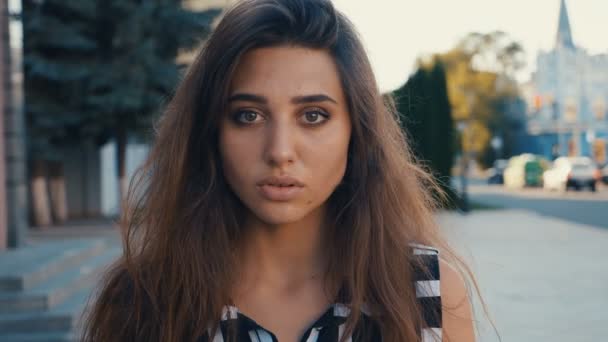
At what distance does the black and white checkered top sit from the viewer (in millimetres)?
1664

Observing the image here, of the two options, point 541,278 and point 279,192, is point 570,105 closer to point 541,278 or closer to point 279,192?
point 541,278

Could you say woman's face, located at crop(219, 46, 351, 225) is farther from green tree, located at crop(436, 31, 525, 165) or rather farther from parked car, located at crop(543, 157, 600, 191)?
green tree, located at crop(436, 31, 525, 165)

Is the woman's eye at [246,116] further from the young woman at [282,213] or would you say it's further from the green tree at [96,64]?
the green tree at [96,64]

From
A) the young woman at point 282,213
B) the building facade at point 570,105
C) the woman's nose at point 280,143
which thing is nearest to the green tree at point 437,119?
the young woman at point 282,213

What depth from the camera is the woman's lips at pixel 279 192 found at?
5.41 ft

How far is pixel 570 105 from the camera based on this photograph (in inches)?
2454

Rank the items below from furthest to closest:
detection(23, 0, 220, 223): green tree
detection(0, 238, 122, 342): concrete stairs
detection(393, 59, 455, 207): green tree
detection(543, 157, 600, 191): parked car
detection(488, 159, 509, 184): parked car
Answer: detection(488, 159, 509, 184): parked car < detection(543, 157, 600, 191): parked car < detection(393, 59, 455, 207): green tree < detection(23, 0, 220, 223): green tree < detection(0, 238, 122, 342): concrete stairs

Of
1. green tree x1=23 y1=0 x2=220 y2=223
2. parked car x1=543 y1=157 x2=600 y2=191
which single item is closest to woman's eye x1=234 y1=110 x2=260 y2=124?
green tree x1=23 y1=0 x2=220 y2=223

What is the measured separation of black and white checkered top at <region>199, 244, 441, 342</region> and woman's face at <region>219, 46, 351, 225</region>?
23 centimetres

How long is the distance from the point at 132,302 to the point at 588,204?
24.8 metres

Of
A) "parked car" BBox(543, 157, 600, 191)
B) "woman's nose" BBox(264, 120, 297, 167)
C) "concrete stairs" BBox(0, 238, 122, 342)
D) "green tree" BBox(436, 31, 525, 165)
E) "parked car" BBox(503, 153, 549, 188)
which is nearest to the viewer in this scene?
"woman's nose" BBox(264, 120, 297, 167)

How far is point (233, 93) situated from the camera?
1.69 meters

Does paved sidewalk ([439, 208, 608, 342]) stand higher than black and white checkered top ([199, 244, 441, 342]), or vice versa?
black and white checkered top ([199, 244, 441, 342])

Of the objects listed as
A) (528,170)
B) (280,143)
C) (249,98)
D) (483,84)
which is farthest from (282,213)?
(483,84)
